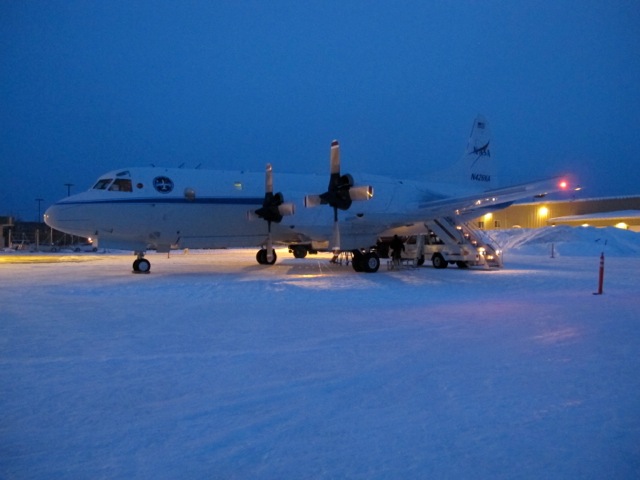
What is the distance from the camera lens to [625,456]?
3.59m

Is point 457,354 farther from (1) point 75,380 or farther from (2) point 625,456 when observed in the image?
(1) point 75,380

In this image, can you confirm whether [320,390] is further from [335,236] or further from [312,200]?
[312,200]

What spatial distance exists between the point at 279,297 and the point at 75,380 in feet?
23.4

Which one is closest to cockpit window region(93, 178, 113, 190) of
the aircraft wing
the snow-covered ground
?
the snow-covered ground

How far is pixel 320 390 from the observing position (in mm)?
5188

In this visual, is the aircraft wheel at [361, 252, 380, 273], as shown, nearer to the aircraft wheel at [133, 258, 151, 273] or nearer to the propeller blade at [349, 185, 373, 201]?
the propeller blade at [349, 185, 373, 201]

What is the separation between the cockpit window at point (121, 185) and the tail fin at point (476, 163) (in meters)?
15.2

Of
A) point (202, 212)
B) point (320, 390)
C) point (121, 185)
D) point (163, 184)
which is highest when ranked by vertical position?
point (163, 184)

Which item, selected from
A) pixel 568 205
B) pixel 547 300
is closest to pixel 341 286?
pixel 547 300

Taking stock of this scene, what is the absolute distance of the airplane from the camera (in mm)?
17891

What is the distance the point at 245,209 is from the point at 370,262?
17.7 ft

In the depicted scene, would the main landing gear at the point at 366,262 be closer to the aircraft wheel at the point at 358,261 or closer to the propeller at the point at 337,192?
the aircraft wheel at the point at 358,261

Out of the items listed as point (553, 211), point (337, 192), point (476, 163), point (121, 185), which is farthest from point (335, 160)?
point (553, 211)

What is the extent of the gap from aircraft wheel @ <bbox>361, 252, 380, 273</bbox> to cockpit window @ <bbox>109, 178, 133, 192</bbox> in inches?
359
